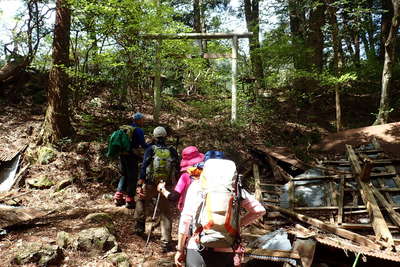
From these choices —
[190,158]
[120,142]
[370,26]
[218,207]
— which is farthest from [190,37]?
[370,26]

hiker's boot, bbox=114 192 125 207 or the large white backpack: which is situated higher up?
the large white backpack

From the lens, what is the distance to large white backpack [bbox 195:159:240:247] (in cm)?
263

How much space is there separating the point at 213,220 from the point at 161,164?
2524 mm

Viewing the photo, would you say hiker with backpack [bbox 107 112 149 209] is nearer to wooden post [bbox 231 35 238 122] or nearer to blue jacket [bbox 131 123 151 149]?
blue jacket [bbox 131 123 151 149]

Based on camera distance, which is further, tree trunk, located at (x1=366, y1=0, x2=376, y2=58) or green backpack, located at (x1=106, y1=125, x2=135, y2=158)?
tree trunk, located at (x1=366, y1=0, x2=376, y2=58)

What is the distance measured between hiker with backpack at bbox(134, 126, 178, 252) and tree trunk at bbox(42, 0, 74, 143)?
4.82m

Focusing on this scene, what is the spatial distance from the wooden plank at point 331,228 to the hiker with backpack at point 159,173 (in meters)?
2.98

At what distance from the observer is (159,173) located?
5012 millimetres

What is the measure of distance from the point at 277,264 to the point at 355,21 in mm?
12899

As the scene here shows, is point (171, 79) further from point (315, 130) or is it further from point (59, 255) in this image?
point (59, 255)

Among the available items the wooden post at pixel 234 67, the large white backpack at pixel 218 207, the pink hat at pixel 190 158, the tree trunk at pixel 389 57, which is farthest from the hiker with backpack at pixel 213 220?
the tree trunk at pixel 389 57

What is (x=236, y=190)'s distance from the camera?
2840mm

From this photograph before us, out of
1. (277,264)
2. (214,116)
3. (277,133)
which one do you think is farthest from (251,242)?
(214,116)

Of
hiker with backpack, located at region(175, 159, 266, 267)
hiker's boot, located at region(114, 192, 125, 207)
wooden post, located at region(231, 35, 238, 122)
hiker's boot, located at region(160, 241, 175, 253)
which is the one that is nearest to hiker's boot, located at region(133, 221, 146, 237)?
hiker's boot, located at region(160, 241, 175, 253)
